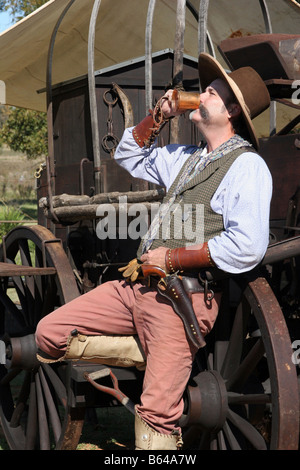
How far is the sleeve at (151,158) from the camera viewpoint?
10.4ft

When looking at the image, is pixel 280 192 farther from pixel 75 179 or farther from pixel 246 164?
pixel 75 179

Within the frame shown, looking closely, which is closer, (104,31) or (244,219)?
(244,219)

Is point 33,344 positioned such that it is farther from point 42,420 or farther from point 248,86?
point 248,86

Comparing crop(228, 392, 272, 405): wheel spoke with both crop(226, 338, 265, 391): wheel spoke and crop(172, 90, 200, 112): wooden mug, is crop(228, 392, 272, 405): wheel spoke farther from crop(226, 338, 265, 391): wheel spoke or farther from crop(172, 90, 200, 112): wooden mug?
crop(172, 90, 200, 112): wooden mug

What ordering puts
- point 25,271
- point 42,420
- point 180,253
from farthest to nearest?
point 42,420 < point 25,271 < point 180,253

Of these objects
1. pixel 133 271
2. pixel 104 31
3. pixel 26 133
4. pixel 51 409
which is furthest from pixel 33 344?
pixel 26 133

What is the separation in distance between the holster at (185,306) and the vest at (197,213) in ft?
0.59

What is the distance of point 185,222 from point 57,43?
347 centimetres

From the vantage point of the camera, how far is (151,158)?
3.23 m

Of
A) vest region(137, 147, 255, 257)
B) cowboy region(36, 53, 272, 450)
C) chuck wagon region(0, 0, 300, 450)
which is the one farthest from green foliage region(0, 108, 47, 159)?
vest region(137, 147, 255, 257)

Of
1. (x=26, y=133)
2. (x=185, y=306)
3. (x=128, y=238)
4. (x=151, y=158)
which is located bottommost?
(x=185, y=306)

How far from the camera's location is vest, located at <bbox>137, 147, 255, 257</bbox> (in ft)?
8.87

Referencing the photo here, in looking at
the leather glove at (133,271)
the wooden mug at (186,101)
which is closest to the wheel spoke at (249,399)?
the leather glove at (133,271)

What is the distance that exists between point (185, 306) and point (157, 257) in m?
0.24
